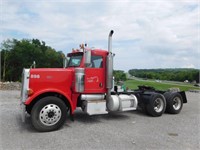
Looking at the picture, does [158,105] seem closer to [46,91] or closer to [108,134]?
[108,134]

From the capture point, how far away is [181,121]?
25.5ft

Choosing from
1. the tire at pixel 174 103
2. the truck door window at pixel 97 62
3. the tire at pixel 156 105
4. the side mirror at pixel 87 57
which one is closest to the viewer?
the side mirror at pixel 87 57

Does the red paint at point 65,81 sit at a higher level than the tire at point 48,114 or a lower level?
higher

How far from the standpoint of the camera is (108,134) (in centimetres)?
595

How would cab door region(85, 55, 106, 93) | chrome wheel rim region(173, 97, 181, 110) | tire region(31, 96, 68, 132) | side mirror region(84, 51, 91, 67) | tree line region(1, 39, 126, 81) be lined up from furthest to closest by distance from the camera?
tree line region(1, 39, 126, 81), chrome wheel rim region(173, 97, 181, 110), cab door region(85, 55, 106, 93), side mirror region(84, 51, 91, 67), tire region(31, 96, 68, 132)

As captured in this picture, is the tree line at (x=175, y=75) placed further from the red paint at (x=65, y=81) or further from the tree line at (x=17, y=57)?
the red paint at (x=65, y=81)

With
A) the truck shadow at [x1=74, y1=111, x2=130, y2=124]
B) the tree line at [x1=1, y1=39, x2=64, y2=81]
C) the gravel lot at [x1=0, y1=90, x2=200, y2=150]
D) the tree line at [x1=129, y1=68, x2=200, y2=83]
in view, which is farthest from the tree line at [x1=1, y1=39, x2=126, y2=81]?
the tree line at [x1=129, y1=68, x2=200, y2=83]

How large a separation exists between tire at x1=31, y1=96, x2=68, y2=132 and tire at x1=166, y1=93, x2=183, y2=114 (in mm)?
4739

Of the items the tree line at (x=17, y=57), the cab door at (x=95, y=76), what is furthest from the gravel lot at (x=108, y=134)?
the tree line at (x=17, y=57)

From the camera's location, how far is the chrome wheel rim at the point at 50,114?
6.14 meters

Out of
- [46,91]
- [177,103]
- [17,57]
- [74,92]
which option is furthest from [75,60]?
[17,57]

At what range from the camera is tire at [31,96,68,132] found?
238 inches

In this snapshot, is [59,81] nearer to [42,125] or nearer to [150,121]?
[42,125]

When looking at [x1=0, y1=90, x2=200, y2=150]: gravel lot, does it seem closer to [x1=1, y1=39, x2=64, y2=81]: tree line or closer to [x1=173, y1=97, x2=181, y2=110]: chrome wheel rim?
[x1=173, y1=97, x2=181, y2=110]: chrome wheel rim
